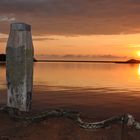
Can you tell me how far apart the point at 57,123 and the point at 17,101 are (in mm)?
2143

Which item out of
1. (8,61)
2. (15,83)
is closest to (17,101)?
(15,83)

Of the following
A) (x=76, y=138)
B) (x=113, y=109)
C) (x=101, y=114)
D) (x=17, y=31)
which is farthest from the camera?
(x=113, y=109)

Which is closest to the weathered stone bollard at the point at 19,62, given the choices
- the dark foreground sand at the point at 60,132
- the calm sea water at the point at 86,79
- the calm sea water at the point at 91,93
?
the dark foreground sand at the point at 60,132

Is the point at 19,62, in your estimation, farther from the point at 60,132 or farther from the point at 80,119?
the point at 60,132

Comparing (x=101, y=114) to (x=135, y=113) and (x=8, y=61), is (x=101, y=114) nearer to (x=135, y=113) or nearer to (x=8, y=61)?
(x=135, y=113)

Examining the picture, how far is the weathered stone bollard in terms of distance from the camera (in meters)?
10.4

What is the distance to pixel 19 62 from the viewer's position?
1044 cm

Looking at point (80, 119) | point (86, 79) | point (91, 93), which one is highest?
point (80, 119)

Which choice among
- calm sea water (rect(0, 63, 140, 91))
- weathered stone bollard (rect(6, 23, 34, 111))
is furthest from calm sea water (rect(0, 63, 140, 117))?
weathered stone bollard (rect(6, 23, 34, 111))

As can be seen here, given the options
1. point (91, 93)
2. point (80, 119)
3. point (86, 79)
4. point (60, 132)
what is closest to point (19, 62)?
point (80, 119)

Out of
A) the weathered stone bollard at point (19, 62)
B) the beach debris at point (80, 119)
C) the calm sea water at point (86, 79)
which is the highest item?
the weathered stone bollard at point (19, 62)

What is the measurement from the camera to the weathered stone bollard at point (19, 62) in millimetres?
10406

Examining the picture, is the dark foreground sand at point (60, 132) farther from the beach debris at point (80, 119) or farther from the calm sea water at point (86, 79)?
the calm sea water at point (86, 79)

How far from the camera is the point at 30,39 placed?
10.7 metres
